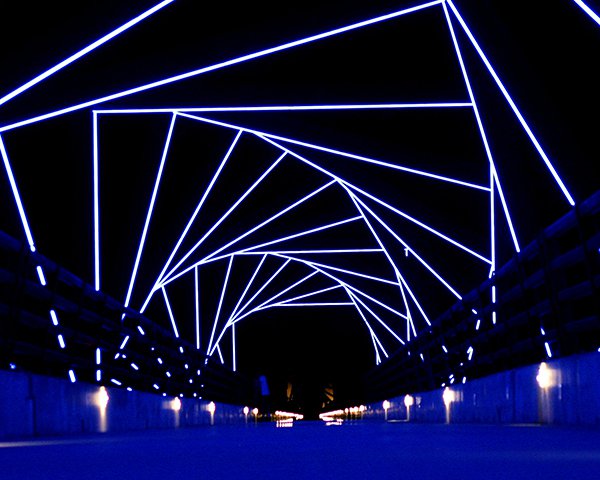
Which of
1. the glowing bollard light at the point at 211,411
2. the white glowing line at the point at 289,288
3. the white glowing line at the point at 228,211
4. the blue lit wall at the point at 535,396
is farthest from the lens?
the white glowing line at the point at 289,288

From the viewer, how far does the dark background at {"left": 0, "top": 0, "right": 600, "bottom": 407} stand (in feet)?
55.8

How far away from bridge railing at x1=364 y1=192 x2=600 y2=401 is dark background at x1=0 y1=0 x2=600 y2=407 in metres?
1.55

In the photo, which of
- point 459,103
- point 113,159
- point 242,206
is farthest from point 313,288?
point 459,103

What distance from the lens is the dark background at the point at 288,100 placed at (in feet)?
55.8

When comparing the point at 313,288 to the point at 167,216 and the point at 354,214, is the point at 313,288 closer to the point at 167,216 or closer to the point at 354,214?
the point at 354,214

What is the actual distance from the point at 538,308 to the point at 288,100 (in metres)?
8.18

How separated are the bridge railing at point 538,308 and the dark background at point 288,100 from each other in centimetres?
155

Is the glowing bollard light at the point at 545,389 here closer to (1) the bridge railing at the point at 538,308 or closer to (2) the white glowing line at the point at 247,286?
(1) the bridge railing at the point at 538,308

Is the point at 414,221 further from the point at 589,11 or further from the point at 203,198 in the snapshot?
the point at 589,11

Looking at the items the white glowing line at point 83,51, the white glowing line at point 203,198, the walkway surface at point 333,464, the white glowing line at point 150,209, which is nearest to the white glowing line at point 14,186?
the white glowing line at point 83,51

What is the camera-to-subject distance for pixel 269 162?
32.6 meters

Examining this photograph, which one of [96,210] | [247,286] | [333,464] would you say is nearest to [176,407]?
[96,210]

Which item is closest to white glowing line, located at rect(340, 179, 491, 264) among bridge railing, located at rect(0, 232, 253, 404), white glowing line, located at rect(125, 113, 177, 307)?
white glowing line, located at rect(125, 113, 177, 307)

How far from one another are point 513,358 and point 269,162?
13022 mm
